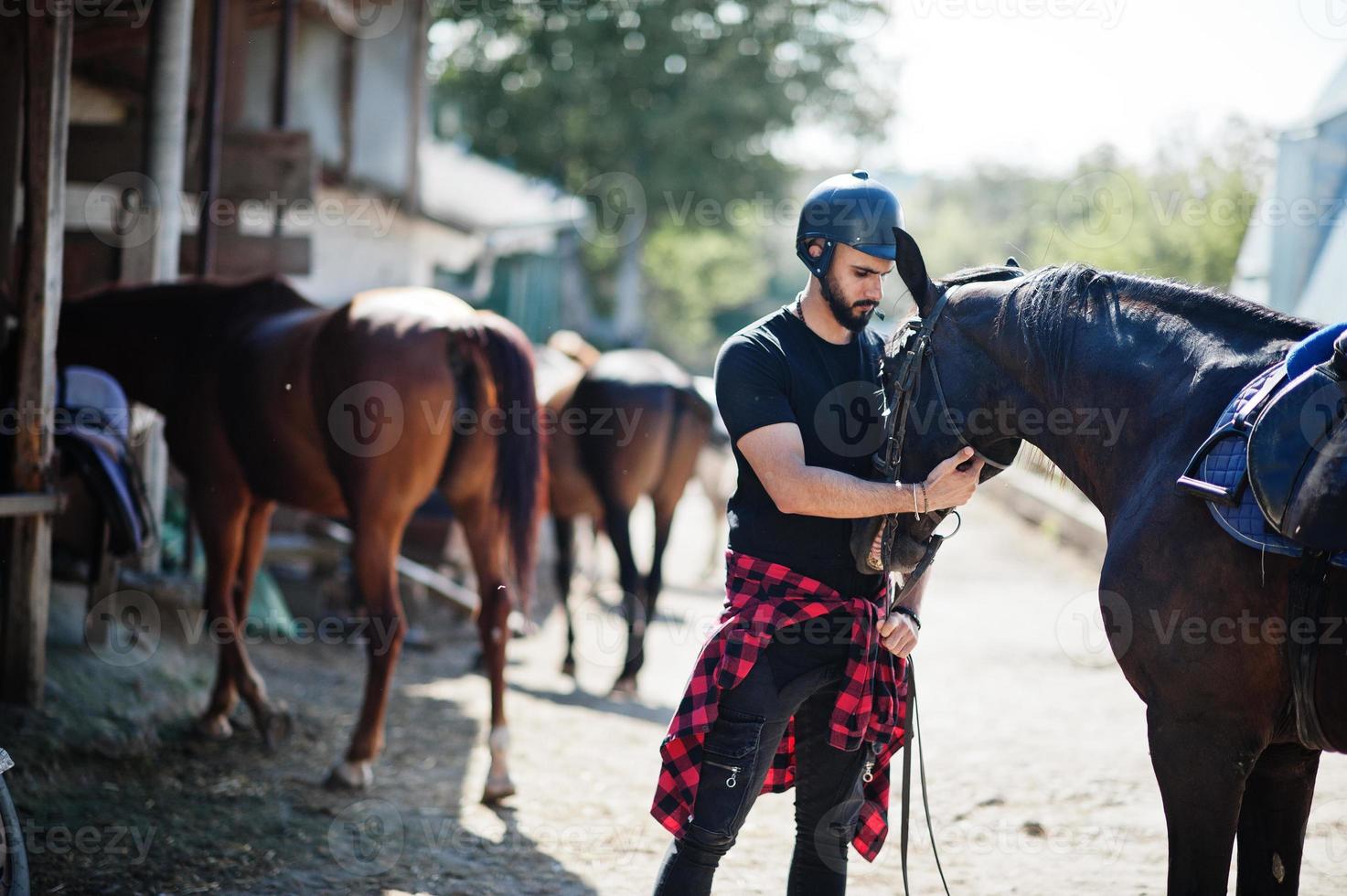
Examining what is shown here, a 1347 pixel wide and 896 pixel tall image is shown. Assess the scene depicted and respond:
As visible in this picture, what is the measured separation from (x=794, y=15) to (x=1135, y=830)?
20732 millimetres

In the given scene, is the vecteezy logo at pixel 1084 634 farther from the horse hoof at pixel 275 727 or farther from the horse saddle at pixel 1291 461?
the horse hoof at pixel 275 727

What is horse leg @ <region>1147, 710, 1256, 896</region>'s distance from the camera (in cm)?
220

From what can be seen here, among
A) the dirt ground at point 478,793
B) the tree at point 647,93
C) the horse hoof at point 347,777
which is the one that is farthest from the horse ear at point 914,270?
the tree at point 647,93

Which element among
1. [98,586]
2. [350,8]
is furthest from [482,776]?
[350,8]

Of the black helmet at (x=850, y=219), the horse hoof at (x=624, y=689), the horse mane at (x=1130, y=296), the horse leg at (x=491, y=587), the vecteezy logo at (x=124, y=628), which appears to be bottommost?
the horse hoof at (x=624, y=689)

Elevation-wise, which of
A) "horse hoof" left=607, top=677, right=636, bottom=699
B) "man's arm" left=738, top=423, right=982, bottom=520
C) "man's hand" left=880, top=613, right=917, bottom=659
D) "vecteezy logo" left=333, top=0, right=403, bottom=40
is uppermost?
"vecteezy logo" left=333, top=0, right=403, bottom=40

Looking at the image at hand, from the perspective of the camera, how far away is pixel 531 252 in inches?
909

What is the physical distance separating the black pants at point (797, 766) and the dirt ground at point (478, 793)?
3.83 ft

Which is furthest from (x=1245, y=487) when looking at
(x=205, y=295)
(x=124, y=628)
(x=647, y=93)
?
(x=647, y=93)

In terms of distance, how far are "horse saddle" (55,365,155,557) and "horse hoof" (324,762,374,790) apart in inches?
48.3

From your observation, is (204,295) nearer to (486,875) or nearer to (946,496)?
(486,875)

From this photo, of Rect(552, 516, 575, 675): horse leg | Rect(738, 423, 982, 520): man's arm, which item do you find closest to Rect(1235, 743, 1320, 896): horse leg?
Rect(738, 423, 982, 520): man's arm

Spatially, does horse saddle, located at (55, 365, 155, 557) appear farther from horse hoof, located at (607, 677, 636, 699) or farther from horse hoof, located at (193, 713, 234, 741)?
horse hoof, located at (607, 677, 636, 699)

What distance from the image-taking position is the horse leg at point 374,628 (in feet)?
14.2
